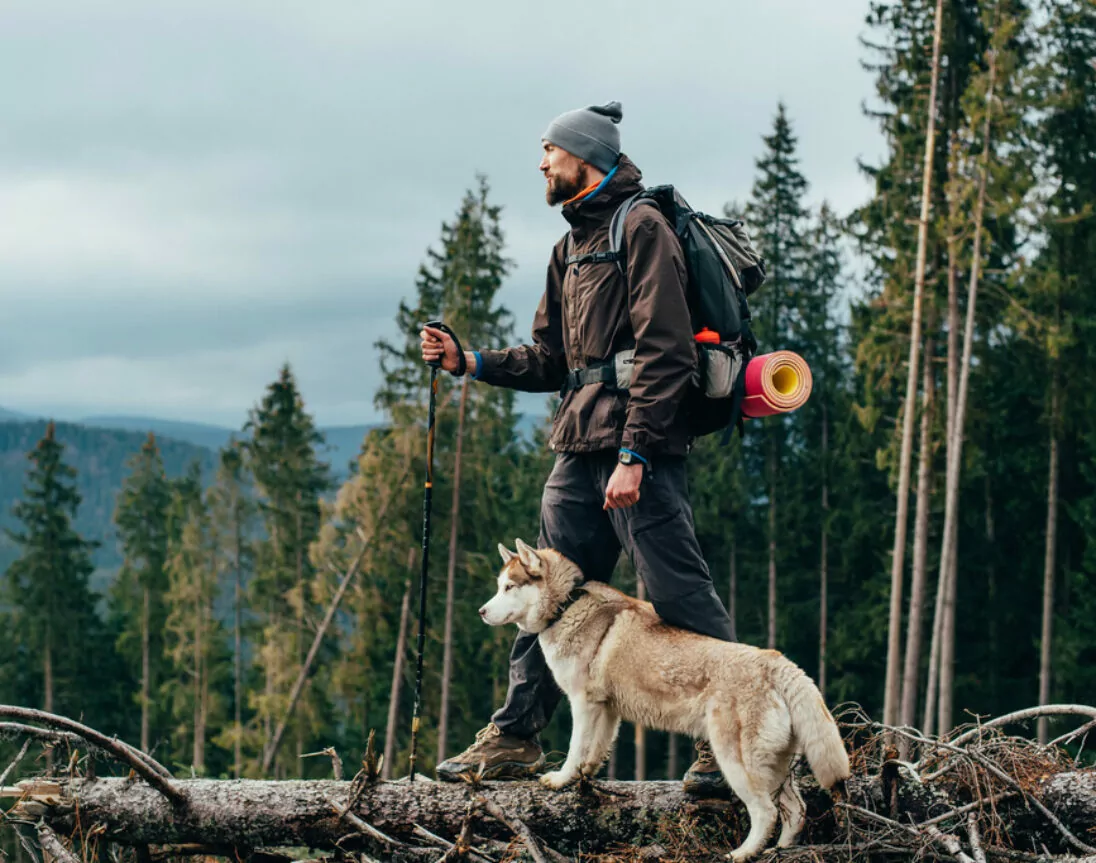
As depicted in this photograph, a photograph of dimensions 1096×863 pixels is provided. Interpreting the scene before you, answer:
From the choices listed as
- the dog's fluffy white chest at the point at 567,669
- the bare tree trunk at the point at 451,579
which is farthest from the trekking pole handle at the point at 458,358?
the bare tree trunk at the point at 451,579

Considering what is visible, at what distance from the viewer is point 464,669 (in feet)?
109

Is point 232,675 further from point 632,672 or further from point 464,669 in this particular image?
point 632,672

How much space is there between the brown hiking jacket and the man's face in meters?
0.08

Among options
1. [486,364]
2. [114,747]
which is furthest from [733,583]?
[114,747]

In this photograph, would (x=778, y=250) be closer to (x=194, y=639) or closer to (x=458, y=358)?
(x=194, y=639)

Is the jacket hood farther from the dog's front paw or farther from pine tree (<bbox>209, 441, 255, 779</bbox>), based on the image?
pine tree (<bbox>209, 441, 255, 779</bbox>)

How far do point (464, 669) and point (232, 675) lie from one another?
17.4 meters

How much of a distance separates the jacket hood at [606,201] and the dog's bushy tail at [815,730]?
7.55ft

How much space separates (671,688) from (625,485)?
2.96 feet

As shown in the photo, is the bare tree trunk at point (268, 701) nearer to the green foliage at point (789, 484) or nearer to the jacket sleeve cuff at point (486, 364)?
the green foliage at point (789, 484)

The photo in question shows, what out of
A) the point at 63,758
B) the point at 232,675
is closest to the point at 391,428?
the point at 232,675

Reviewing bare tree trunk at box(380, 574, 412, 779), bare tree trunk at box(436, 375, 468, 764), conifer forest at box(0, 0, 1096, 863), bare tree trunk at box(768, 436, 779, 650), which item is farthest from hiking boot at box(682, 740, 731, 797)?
bare tree trunk at box(768, 436, 779, 650)

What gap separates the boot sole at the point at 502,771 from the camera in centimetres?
560

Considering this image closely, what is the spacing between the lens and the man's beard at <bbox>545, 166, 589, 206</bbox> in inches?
222
